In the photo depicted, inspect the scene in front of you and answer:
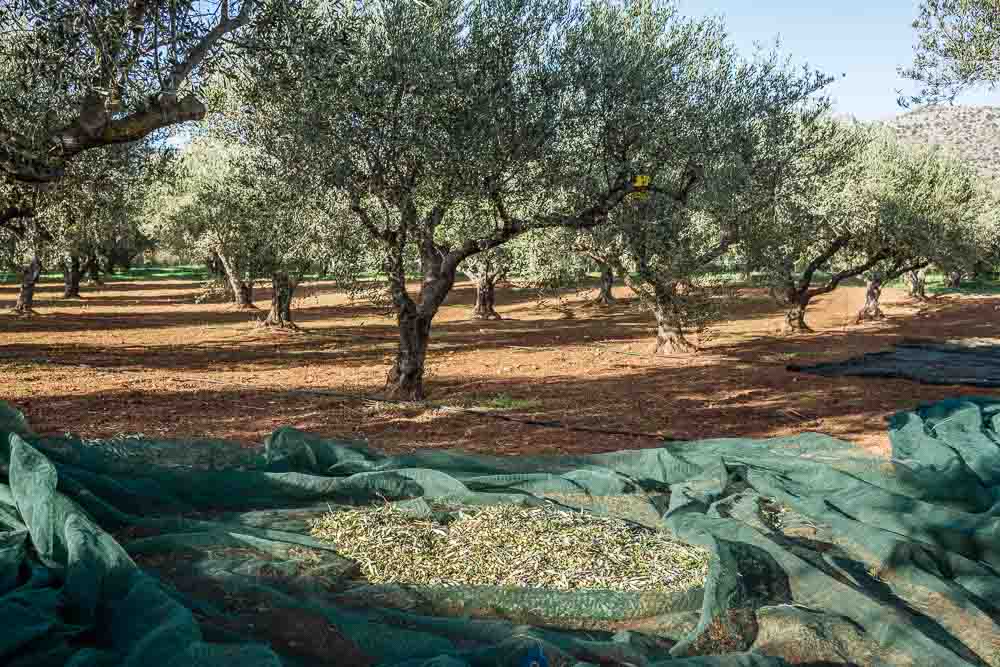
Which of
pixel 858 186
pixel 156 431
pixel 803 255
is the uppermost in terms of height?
pixel 858 186

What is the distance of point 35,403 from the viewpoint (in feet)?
41.0

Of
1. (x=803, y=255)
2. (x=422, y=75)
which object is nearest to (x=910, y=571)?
(x=422, y=75)

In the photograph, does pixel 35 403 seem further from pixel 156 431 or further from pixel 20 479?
pixel 20 479

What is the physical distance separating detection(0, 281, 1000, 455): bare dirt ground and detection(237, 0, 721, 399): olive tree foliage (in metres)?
2.63

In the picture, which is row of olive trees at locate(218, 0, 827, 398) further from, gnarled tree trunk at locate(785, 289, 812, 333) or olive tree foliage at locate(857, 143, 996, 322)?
gnarled tree trunk at locate(785, 289, 812, 333)

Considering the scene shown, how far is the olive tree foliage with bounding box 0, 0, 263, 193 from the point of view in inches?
271

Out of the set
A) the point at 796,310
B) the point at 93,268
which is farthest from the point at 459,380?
the point at 93,268

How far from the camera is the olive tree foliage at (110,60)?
689 centimetres

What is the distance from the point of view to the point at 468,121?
36.7ft

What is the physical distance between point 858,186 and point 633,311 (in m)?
14.9

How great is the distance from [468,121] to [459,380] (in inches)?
264

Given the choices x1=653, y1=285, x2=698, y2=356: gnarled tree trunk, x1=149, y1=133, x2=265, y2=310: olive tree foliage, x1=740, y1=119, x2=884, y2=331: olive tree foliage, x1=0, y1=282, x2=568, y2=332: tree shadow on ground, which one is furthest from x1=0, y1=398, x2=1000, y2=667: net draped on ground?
x1=149, y1=133, x2=265, y2=310: olive tree foliage

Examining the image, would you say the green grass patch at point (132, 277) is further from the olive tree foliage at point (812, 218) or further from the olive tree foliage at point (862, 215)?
the olive tree foliage at point (862, 215)

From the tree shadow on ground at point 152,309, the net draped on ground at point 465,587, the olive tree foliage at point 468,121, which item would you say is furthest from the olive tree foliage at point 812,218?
the net draped on ground at point 465,587
